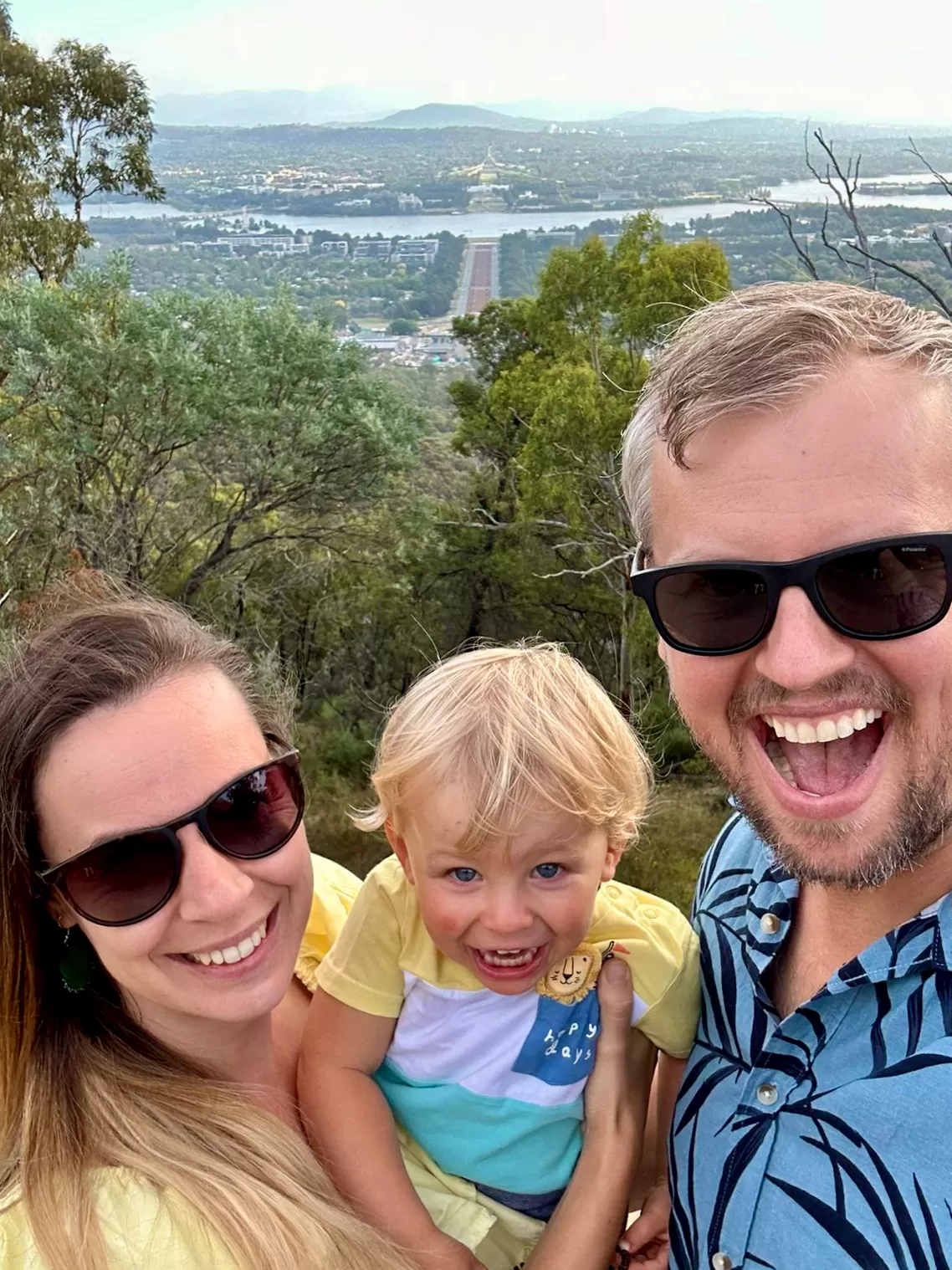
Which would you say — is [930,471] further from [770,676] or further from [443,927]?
[443,927]

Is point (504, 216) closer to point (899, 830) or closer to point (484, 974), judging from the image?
point (484, 974)

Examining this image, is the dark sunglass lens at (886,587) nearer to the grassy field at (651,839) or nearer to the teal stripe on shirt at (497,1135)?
the teal stripe on shirt at (497,1135)

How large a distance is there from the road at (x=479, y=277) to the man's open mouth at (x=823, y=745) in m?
18.0

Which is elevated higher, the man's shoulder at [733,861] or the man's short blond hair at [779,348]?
the man's short blond hair at [779,348]

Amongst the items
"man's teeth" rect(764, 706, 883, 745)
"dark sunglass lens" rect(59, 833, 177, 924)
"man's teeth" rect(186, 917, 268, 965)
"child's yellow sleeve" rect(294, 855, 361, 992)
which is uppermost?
"man's teeth" rect(764, 706, 883, 745)

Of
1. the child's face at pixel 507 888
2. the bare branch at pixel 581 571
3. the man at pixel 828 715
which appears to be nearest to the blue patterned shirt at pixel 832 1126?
the man at pixel 828 715

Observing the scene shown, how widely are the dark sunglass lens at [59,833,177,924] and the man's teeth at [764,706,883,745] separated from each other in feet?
3.71

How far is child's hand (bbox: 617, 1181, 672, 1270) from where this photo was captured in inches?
73.0

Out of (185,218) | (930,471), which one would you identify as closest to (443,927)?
(930,471)

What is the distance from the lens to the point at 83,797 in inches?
64.7

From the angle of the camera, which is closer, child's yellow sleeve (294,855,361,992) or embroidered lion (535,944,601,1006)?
embroidered lion (535,944,601,1006)

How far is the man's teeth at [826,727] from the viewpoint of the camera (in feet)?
4.94

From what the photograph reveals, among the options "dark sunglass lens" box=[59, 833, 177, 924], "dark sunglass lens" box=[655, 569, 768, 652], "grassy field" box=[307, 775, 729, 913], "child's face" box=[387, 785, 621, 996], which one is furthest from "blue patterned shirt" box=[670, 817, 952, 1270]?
"grassy field" box=[307, 775, 729, 913]

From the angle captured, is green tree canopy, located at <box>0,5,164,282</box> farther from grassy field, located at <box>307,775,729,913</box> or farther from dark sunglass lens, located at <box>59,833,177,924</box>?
dark sunglass lens, located at <box>59,833,177,924</box>
